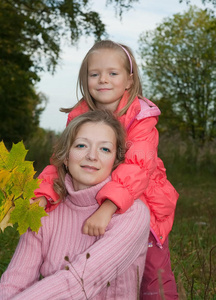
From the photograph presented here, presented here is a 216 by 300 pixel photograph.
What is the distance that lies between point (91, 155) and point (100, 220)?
35 centimetres

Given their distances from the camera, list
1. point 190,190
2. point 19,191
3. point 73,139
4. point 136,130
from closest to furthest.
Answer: point 19,191, point 73,139, point 136,130, point 190,190

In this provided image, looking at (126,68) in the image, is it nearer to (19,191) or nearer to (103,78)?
(103,78)

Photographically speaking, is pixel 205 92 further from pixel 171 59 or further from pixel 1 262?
pixel 1 262

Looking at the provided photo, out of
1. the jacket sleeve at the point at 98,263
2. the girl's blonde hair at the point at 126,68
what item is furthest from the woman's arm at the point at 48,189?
the girl's blonde hair at the point at 126,68

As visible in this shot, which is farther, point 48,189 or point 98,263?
point 48,189

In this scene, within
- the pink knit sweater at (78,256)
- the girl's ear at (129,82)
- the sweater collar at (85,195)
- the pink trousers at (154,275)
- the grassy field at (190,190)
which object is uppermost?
the girl's ear at (129,82)

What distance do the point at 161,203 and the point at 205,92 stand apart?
23327mm

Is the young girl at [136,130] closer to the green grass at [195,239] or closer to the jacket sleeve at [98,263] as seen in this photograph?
the green grass at [195,239]

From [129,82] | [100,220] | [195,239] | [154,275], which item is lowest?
[195,239]

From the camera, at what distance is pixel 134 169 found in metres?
2.48

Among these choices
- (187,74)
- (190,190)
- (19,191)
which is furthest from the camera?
(187,74)

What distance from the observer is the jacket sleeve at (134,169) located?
226 centimetres

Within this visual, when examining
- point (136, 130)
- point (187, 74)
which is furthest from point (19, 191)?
point (187, 74)

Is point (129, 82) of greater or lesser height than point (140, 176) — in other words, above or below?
above
